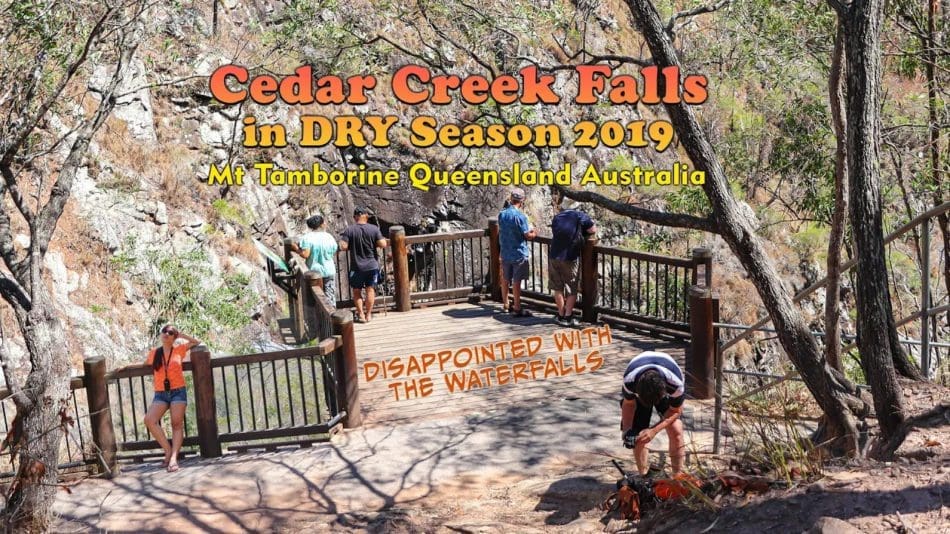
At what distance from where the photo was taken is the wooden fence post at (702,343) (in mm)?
9930

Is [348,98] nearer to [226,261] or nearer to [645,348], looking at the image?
[226,261]

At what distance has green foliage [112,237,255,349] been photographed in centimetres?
1675

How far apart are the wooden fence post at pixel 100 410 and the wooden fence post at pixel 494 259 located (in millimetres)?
6824

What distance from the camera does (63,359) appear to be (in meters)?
8.00

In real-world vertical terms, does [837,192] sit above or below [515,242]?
above

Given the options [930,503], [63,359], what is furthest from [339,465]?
[930,503]

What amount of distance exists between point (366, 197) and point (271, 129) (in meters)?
3.07

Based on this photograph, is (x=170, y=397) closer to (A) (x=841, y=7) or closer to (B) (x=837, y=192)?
(B) (x=837, y=192)

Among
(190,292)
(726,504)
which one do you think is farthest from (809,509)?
(190,292)

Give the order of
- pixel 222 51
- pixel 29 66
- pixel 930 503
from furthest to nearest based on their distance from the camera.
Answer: pixel 222 51, pixel 29 66, pixel 930 503

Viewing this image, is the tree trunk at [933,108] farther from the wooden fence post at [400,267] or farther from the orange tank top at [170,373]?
the orange tank top at [170,373]

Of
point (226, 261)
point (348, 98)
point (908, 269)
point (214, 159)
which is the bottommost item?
point (908, 269)

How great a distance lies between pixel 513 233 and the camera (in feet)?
41.8

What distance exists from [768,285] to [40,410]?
20.4 ft
